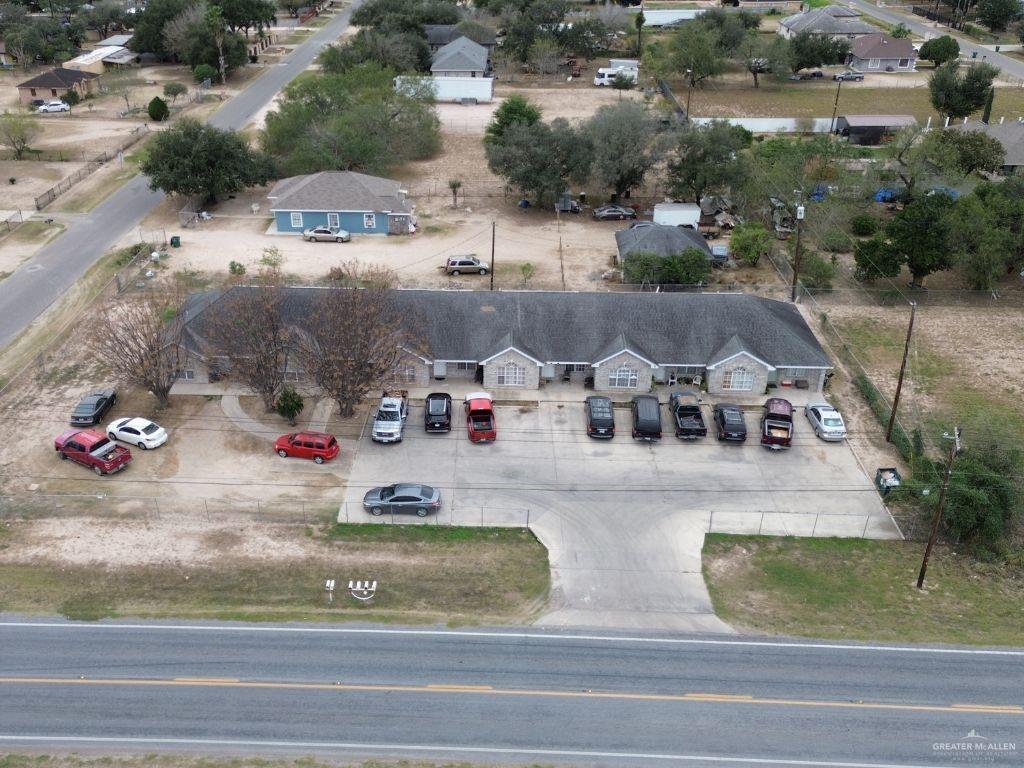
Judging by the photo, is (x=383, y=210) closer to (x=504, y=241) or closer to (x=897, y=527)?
(x=504, y=241)

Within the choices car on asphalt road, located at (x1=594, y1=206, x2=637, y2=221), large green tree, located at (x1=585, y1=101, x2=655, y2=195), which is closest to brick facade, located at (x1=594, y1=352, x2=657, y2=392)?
car on asphalt road, located at (x1=594, y1=206, x2=637, y2=221)

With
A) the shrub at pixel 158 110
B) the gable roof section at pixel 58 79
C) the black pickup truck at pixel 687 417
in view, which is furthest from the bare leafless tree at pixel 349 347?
the gable roof section at pixel 58 79

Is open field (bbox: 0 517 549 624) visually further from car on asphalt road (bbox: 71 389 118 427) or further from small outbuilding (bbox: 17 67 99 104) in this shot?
small outbuilding (bbox: 17 67 99 104)

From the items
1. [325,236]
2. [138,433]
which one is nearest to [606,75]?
[325,236]

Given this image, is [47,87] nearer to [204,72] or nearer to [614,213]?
[204,72]

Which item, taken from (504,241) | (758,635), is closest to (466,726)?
(758,635)

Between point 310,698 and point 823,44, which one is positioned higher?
point 823,44
